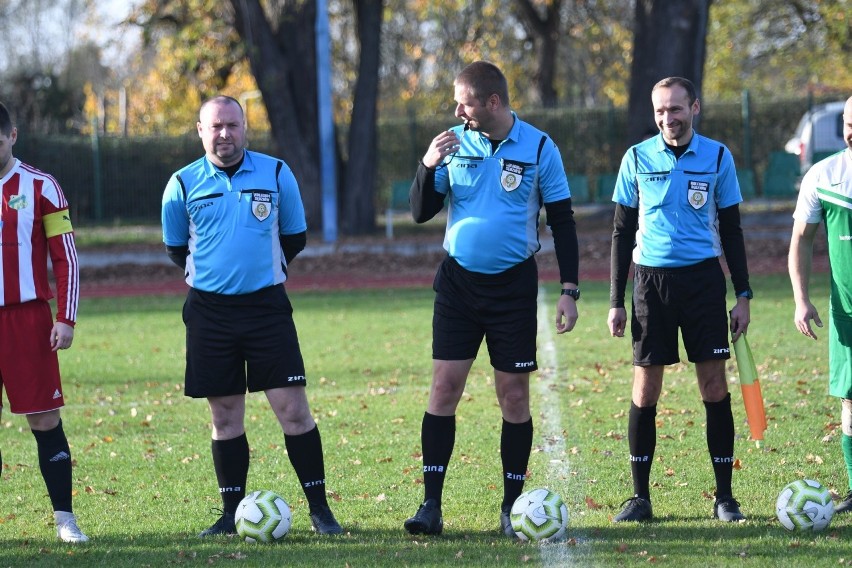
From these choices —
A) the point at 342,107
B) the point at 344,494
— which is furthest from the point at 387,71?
the point at 344,494

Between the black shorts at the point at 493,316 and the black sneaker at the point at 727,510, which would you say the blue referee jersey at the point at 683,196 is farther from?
the black sneaker at the point at 727,510

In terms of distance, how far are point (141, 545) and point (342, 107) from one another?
3528 cm

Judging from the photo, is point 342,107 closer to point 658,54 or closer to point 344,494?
point 658,54

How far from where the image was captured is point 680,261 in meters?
5.62

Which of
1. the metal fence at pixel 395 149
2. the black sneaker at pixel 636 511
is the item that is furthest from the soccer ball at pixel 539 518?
the metal fence at pixel 395 149

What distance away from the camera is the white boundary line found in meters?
5.19

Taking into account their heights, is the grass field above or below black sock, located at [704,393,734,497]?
below

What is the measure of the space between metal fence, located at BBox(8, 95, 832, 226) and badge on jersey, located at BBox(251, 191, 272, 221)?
22.2 m

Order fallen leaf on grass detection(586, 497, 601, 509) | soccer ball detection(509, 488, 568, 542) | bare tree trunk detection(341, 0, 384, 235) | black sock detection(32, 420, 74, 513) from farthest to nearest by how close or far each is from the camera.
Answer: bare tree trunk detection(341, 0, 384, 235) → fallen leaf on grass detection(586, 497, 601, 509) → black sock detection(32, 420, 74, 513) → soccer ball detection(509, 488, 568, 542)

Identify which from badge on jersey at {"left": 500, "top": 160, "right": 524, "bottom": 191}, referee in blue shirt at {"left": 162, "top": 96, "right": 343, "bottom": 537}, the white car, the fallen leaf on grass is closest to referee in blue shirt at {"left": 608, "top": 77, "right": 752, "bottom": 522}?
the fallen leaf on grass

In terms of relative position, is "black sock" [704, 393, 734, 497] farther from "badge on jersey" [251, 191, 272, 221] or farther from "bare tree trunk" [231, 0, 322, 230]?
"bare tree trunk" [231, 0, 322, 230]

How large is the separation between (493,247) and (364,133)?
19552mm

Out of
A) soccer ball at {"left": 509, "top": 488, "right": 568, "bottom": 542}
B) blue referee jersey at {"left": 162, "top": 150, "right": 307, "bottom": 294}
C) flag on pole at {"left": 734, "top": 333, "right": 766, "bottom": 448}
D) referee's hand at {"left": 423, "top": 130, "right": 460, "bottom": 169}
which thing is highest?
referee's hand at {"left": 423, "top": 130, "right": 460, "bottom": 169}

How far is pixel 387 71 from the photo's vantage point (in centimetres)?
4312
